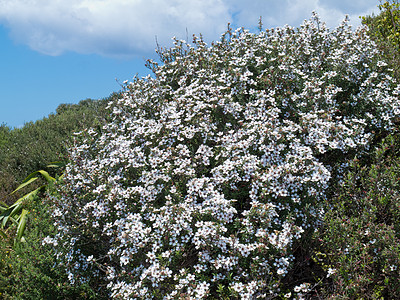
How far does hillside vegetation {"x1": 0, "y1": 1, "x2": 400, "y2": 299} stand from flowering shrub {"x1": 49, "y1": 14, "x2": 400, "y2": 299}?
2cm

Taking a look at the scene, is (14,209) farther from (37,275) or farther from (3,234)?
(37,275)

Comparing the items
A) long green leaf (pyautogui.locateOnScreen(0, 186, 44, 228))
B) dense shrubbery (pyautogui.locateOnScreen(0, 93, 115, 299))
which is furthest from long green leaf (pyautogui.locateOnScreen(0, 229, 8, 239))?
long green leaf (pyautogui.locateOnScreen(0, 186, 44, 228))

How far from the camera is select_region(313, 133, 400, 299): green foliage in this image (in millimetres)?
4152

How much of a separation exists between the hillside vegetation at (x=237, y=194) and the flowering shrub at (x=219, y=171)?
0.02 m

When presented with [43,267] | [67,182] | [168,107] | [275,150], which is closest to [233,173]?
[275,150]

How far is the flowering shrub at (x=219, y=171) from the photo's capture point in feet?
13.5

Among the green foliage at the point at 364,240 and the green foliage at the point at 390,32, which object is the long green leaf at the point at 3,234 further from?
the green foliage at the point at 390,32

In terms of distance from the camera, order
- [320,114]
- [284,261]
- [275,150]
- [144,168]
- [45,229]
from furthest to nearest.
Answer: [45,229]
[320,114]
[144,168]
[275,150]
[284,261]

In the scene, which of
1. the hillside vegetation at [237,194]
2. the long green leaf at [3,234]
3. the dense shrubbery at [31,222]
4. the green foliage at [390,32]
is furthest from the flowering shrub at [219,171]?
the long green leaf at [3,234]

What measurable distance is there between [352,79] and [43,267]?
5902mm

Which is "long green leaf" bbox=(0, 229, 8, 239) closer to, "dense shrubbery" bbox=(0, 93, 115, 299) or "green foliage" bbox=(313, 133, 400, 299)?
"dense shrubbery" bbox=(0, 93, 115, 299)

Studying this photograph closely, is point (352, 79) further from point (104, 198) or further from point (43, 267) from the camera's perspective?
point (43, 267)

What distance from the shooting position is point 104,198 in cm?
487

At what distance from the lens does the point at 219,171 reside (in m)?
4.64
